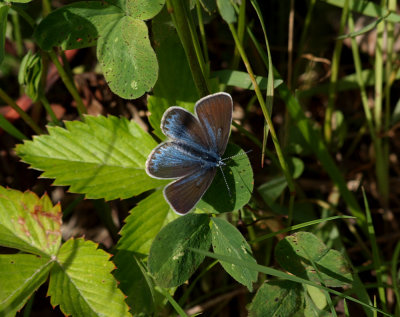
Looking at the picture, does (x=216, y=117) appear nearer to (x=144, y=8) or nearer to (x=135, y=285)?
(x=144, y=8)

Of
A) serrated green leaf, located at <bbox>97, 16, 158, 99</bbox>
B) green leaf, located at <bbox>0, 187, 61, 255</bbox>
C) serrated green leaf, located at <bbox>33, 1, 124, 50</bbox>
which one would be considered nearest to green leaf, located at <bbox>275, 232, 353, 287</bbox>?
serrated green leaf, located at <bbox>97, 16, 158, 99</bbox>

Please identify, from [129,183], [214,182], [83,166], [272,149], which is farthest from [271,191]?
[83,166]

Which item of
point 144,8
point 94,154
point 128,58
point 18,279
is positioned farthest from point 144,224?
point 144,8

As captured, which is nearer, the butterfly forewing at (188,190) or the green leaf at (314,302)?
the butterfly forewing at (188,190)

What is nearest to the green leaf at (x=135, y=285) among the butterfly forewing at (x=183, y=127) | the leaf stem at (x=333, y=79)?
the butterfly forewing at (x=183, y=127)

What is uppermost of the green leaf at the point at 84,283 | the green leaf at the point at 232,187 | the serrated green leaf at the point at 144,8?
the serrated green leaf at the point at 144,8

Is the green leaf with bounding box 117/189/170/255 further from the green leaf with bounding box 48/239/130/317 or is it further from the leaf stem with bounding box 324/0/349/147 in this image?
the leaf stem with bounding box 324/0/349/147

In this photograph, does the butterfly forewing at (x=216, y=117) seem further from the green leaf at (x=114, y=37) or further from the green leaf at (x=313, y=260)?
the green leaf at (x=313, y=260)
